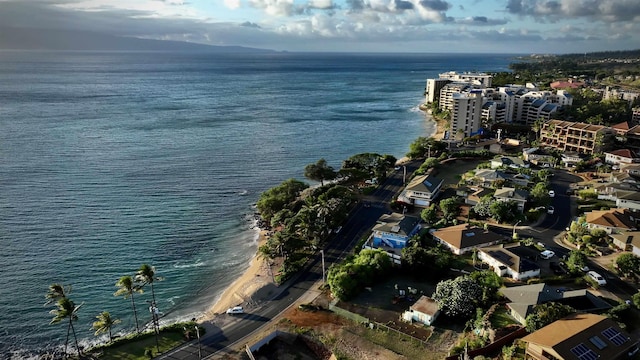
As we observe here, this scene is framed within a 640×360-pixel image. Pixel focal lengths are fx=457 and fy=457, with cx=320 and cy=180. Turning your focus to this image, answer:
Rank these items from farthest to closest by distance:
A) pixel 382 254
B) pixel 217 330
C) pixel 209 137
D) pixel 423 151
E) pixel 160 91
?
pixel 160 91, pixel 209 137, pixel 423 151, pixel 382 254, pixel 217 330

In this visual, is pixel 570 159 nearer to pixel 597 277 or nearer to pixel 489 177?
pixel 489 177

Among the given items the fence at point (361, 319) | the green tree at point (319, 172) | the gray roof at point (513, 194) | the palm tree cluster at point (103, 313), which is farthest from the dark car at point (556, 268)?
the palm tree cluster at point (103, 313)

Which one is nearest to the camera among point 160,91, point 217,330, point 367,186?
point 217,330

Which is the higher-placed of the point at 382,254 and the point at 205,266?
the point at 382,254

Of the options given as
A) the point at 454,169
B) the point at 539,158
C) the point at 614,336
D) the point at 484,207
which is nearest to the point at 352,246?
the point at 484,207

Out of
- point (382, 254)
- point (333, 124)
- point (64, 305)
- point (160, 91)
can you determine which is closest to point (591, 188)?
point (382, 254)

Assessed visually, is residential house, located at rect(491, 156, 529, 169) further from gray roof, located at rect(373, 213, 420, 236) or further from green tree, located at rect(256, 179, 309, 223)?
green tree, located at rect(256, 179, 309, 223)

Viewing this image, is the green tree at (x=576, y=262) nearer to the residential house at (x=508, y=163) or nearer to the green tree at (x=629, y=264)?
→ the green tree at (x=629, y=264)

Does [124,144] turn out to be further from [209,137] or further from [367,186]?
[367,186]
